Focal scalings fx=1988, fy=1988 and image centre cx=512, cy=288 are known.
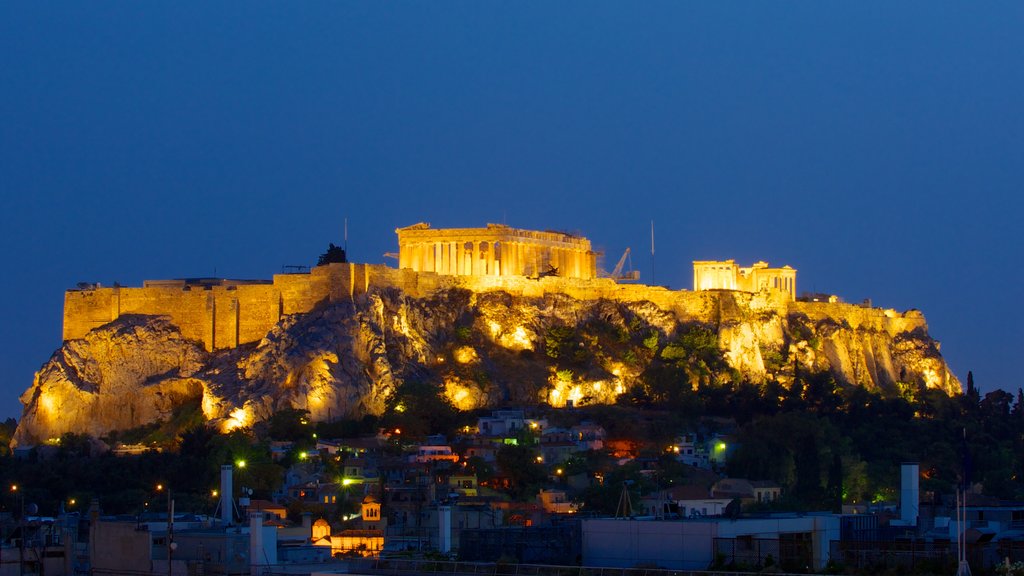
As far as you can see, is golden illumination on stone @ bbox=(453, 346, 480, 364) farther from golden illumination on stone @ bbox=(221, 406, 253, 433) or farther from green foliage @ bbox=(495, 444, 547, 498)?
green foliage @ bbox=(495, 444, 547, 498)

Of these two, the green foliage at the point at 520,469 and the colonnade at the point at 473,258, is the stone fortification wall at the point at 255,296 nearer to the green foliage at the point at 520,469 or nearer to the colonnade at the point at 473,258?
the colonnade at the point at 473,258

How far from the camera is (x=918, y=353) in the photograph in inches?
4636

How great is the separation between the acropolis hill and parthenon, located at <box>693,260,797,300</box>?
16.9 feet

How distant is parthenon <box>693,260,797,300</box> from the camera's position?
11312cm

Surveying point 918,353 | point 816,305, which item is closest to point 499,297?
point 816,305

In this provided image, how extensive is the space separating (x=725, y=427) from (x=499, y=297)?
13029 mm

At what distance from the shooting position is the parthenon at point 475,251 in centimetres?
10238

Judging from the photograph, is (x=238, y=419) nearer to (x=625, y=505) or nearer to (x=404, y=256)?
(x=404, y=256)

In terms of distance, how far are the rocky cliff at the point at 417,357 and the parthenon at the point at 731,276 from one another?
505cm

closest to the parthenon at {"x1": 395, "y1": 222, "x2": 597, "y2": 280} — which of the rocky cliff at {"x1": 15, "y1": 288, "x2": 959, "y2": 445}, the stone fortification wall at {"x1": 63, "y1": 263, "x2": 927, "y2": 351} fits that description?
the stone fortification wall at {"x1": 63, "y1": 263, "x2": 927, "y2": 351}

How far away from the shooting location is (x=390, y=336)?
91750 millimetres

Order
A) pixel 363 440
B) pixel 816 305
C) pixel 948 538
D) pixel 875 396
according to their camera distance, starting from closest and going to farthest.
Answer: pixel 948 538
pixel 363 440
pixel 875 396
pixel 816 305

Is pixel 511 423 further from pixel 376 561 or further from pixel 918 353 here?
pixel 376 561

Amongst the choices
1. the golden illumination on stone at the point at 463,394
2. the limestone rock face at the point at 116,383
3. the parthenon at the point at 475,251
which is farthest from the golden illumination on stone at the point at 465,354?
the limestone rock face at the point at 116,383
